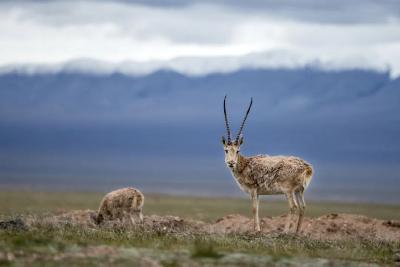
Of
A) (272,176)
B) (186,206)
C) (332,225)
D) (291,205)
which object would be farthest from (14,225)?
(186,206)

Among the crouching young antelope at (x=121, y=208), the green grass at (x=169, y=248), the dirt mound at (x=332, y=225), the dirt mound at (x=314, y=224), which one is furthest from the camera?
the dirt mound at (x=332, y=225)

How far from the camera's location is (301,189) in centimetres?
2700

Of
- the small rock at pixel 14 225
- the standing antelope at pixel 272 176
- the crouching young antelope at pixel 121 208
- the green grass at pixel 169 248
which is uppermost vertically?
the standing antelope at pixel 272 176

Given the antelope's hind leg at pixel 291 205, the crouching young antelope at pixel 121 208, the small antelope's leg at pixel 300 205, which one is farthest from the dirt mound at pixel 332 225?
the antelope's hind leg at pixel 291 205

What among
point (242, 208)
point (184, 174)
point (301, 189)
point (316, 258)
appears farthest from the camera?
point (184, 174)

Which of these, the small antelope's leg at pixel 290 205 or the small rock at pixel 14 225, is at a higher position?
the small antelope's leg at pixel 290 205

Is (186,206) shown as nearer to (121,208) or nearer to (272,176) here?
(121,208)

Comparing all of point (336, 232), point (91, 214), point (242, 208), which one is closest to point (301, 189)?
point (336, 232)

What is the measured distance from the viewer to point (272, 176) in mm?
26844

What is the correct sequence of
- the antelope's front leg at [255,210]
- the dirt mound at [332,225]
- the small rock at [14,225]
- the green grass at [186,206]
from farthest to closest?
the green grass at [186,206] < the dirt mound at [332,225] < the antelope's front leg at [255,210] < the small rock at [14,225]

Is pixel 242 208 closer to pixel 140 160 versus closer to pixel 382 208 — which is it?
pixel 382 208

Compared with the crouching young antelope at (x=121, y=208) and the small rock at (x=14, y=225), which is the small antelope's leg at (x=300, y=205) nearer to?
the crouching young antelope at (x=121, y=208)

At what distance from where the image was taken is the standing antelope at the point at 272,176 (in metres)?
26.8

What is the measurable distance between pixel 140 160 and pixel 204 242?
16442 centimetres
